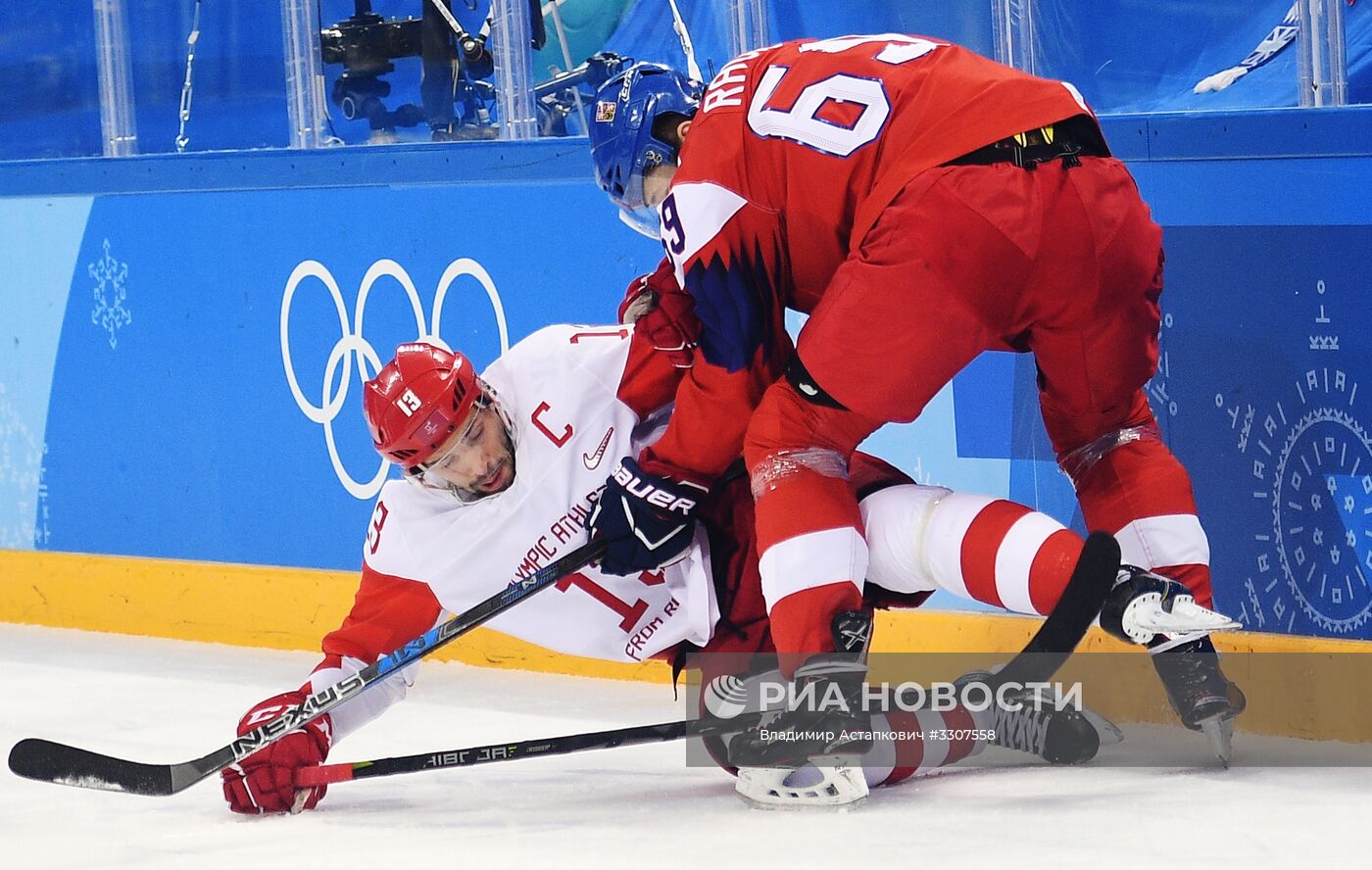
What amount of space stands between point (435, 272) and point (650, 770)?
1439 millimetres

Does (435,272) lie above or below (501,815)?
above

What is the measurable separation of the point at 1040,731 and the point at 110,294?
2.79 metres

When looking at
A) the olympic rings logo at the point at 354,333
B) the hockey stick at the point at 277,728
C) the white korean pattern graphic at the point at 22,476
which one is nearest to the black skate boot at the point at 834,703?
Result: the hockey stick at the point at 277,728

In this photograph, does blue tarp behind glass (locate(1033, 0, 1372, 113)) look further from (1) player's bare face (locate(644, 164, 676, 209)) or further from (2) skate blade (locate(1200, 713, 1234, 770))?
(2) skate blade (locate(1200, 713, 1234, 770))

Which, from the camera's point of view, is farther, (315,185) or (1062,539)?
(315,185)

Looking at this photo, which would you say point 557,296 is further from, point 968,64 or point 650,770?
point 968,64

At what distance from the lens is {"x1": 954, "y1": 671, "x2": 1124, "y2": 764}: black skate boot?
294 cm

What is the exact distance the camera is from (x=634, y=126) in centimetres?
287

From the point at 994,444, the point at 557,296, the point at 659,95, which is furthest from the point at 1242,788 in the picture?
the point at 557,296

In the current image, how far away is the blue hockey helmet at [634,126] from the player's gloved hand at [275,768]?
2.99 ft

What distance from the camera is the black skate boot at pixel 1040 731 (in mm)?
2939

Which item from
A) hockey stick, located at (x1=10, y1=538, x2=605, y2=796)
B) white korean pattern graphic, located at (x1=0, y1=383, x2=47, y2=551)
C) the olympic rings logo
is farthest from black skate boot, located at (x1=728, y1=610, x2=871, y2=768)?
white korean pattern graphic, located at (x1=0, y1=383, x2=47, y2=551)

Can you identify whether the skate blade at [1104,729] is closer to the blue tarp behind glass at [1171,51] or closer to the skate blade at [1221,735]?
the skate blade at [1221,735]

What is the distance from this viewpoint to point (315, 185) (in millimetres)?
4367
